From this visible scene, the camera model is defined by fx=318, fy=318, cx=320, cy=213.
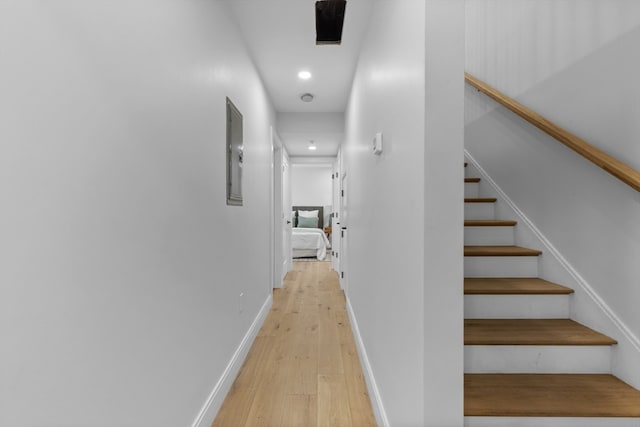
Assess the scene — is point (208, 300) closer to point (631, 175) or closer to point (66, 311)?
point (66, 311)

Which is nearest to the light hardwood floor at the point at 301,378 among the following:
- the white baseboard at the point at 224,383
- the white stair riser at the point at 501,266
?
the white baseboard at the point at 224,383

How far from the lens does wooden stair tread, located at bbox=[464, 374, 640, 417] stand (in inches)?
46.3

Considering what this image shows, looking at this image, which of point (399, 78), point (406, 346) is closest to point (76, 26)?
point (399, 78)

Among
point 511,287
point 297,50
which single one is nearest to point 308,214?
point 297,50

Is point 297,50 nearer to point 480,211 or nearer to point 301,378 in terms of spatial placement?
point 480,211

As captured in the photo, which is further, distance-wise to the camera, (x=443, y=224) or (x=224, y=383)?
(x=224, y=383)

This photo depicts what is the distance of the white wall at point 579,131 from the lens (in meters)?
1.42

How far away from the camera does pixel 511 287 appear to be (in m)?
1.72

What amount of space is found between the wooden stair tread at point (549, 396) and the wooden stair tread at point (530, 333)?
151 millimetres

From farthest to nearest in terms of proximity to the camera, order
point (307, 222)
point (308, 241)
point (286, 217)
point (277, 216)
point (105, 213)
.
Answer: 1. point (307, 222)
2. point (308, 241)
3. point (286, 217)
4. point (277, 216)
5. point (105, 213)

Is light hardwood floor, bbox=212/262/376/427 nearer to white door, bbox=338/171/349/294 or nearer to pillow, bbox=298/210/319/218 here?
white door, bbox=338/171/349/294

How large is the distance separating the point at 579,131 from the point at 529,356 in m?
1.20

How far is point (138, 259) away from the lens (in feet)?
3.29

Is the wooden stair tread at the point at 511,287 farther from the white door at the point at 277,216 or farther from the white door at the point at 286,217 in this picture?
the white door at the point at 286,217
